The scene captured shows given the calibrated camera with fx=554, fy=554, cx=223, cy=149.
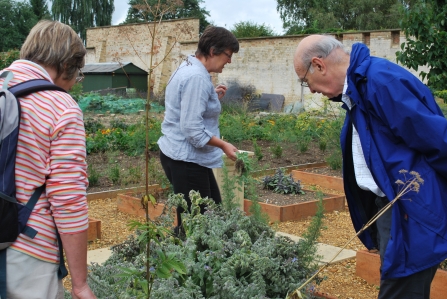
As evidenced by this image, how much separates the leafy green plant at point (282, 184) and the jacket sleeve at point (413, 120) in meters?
4.91

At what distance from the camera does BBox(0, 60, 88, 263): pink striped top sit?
185cm

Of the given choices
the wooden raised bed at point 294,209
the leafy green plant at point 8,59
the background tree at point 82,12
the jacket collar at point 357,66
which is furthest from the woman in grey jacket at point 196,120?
the background tree at point 82,12

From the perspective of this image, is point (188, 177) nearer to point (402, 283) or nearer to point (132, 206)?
point (402, 283)

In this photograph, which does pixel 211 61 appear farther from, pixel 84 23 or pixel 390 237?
pixel 84 23

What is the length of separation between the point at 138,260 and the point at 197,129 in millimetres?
1005

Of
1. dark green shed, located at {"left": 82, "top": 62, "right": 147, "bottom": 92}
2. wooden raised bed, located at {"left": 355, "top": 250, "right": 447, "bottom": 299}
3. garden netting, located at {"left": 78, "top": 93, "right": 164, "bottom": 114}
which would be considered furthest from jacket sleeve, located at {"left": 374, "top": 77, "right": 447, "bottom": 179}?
dark green shed, located at {"left": 82, "top": 62, "right": 147, "bottom": 92}

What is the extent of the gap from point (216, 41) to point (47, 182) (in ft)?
6.83

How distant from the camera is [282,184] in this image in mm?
7086

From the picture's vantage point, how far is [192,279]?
9.37ft

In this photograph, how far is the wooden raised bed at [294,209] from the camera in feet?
20.2

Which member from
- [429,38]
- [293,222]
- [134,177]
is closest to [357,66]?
[293,222]

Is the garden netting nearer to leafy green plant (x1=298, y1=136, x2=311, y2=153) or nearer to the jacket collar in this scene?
leafy green plant (x1=298, y1=136, x2=311, y2=153)

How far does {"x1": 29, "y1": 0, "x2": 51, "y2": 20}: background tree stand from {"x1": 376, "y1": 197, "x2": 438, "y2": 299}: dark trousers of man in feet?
186

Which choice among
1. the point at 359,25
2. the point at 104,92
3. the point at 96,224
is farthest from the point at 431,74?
the point at 359,25
